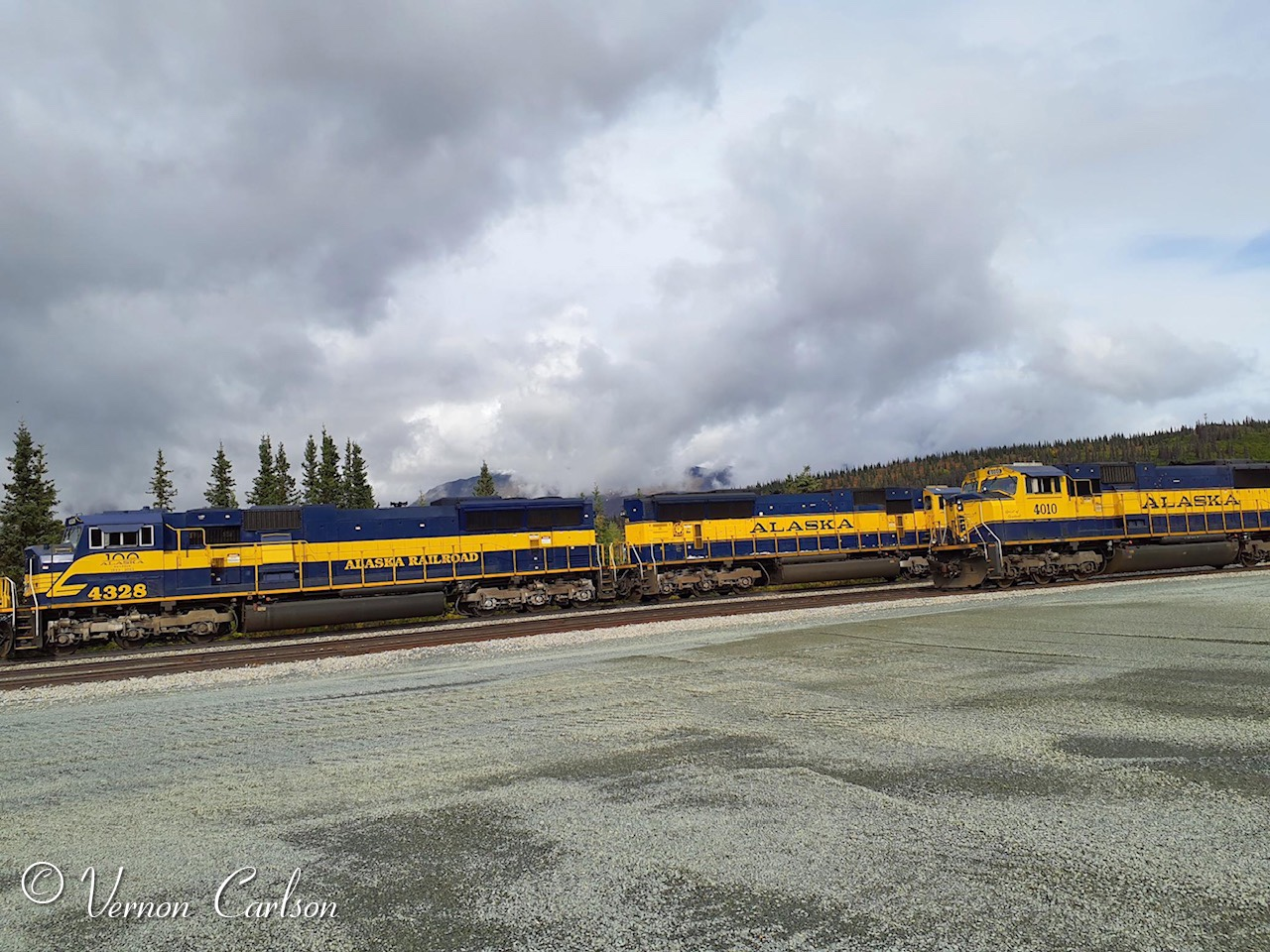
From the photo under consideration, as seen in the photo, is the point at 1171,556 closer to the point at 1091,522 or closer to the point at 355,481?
the point at 1091,522

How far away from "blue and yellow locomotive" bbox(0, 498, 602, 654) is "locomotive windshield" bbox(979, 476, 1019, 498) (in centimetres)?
1457

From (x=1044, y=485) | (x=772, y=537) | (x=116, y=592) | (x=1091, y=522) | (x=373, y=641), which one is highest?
(x=1044, y=485)

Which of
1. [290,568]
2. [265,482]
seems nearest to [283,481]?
[265,482]

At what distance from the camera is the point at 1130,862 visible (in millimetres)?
4418

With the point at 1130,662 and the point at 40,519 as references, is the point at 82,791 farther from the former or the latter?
the point at 40,519

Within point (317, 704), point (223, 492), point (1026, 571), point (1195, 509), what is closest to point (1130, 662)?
point (317, 704)

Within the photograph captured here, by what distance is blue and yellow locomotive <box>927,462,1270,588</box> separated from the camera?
27578 millimetres

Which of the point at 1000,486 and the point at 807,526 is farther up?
the point at 1000,486

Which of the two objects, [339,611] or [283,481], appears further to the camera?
[283,481]

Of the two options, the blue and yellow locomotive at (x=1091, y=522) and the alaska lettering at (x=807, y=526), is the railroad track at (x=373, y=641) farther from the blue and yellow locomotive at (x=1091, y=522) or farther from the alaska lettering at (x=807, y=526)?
the alaska lettering at (x=807, y=526)

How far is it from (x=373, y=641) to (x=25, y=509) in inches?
1588

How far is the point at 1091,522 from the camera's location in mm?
28562

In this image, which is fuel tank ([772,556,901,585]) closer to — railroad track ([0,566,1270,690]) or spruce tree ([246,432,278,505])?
railroad track ([0,566,1270,690])

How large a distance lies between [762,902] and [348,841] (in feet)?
9.42
